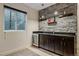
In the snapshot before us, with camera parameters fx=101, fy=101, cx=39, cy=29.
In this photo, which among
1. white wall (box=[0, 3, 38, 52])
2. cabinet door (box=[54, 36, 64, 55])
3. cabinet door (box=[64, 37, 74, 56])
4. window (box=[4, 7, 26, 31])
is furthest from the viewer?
window (box=[4, 7, 26, 31])

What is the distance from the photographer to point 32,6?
474 centimetres

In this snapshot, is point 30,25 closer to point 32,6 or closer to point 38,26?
point 38,26

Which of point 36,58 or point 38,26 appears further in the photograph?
point 38,26

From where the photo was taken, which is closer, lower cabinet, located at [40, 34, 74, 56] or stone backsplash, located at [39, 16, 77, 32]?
lower cabinet, located at [40, 34, 74, 56]

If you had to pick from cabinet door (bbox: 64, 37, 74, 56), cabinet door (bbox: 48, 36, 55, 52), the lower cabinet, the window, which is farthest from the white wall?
cabinet door (bbox: 64, 37, 74, 56)

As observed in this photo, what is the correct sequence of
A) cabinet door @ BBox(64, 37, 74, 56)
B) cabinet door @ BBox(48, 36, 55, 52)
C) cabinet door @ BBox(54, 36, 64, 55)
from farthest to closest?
1. cabinet door @ BBox(48, 36, 55, 52)
2. cabinet door @ BBox(54, 36, 64, 55)
3. cabinet door @ BBox(64, 37, 74, 56)

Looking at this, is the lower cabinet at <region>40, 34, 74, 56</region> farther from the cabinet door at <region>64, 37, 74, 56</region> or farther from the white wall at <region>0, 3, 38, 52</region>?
the white wall at <region>0, 3, 38, 52</region>

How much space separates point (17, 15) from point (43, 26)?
135 cm

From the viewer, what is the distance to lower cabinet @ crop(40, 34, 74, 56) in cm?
277

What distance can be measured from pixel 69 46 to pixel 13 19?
2.43m

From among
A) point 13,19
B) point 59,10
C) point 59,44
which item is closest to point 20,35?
point 13,19

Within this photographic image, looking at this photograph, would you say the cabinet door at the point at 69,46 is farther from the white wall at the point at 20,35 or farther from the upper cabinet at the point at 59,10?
the white wall at the point at 20,35


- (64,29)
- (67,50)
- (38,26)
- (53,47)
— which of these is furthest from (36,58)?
(38,26)

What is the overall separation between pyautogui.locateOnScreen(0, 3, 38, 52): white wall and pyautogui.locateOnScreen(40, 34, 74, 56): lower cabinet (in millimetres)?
856
